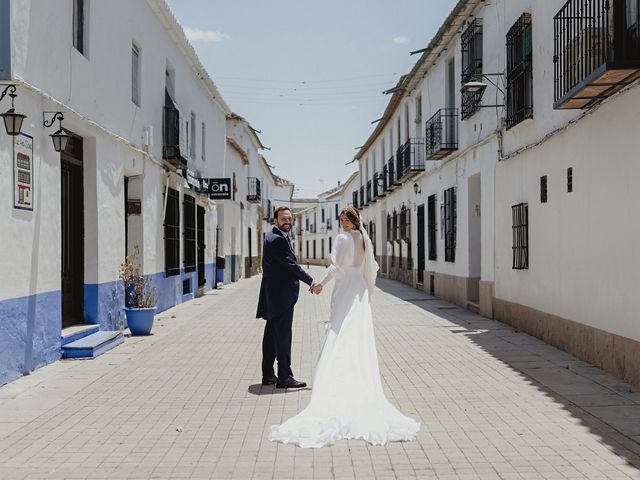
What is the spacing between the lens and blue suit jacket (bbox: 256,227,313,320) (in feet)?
23.4

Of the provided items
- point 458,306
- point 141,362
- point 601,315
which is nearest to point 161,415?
point 141,362

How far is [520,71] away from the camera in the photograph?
11.4 meters

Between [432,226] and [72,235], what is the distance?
37.4 feet

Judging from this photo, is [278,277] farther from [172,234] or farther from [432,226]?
[432,226]

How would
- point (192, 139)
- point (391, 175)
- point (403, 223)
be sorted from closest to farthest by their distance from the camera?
point (192, 139)
point (403, 223)
point (391, 175)

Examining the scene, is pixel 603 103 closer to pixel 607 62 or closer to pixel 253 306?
pixel 607 62

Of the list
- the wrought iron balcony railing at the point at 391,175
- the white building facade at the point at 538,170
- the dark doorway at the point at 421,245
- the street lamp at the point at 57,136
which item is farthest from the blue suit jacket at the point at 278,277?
the wrought iron balcony railing at the point at 391,175

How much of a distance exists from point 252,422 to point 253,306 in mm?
11021

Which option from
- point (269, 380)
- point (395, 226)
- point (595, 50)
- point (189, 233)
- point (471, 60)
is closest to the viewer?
point (269, 380)

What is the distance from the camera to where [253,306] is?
16.8m

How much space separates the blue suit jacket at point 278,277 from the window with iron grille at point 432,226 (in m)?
11.9

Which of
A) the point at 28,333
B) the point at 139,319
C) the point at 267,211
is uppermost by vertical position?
the point at 267,211

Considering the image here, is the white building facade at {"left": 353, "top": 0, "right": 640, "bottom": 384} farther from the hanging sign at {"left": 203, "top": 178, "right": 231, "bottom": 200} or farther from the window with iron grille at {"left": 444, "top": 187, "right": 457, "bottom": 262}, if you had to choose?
the hanging sign at {"left": 203, "top": 178, "right": 231, "bottom": 200}

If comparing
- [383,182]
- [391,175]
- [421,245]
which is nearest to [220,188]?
[421,245]
